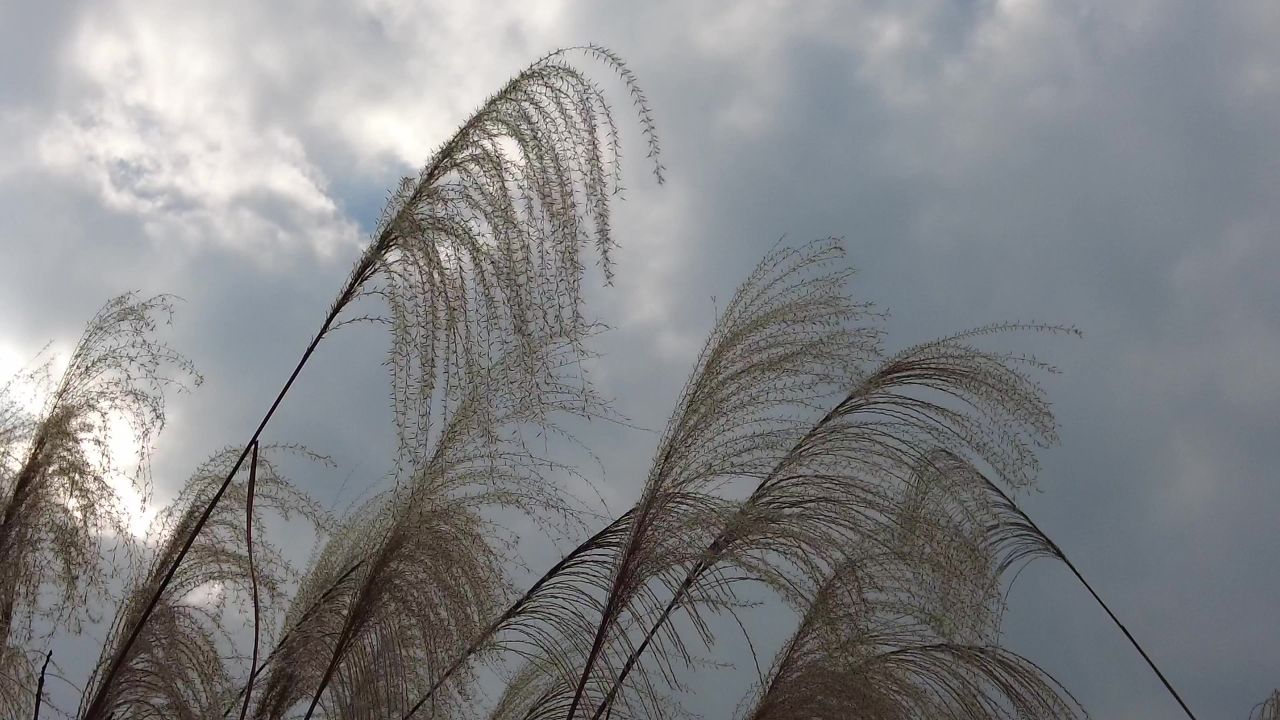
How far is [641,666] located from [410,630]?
2.67 ft

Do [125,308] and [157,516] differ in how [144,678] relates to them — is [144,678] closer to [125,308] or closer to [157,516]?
[157,516]

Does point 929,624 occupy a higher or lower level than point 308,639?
higher

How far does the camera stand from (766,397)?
323cm

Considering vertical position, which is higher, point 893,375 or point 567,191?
point 893,375

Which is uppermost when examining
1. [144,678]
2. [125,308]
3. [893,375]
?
[893,375]

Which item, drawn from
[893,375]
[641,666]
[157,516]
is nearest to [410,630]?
[641,666]

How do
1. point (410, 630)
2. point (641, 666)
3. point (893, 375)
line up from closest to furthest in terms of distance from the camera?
1. point (641, 666)
2. point (410, 630)
3. point (893, 375)

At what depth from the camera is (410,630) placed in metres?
3.43

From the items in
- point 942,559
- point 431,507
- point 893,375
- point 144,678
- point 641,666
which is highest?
point 893,375

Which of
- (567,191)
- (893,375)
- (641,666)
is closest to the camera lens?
(567,191)

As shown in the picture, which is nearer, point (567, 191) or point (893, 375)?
point (567, 191)

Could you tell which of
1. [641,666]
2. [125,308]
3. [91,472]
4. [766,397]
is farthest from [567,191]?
[91,472]

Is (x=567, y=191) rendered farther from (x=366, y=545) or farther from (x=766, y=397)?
(x=366, y=545)

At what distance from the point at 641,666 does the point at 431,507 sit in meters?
0.84
